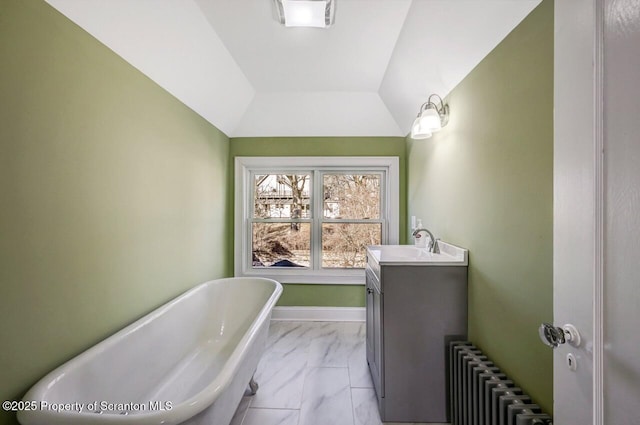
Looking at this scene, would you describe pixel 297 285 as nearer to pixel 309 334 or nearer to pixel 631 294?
pixel 309 334

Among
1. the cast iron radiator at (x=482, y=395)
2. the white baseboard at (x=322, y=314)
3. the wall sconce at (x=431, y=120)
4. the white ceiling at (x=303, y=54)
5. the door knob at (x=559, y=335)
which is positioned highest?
the white ceiling at (x=303, y=54)

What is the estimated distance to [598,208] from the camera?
0.62 metres

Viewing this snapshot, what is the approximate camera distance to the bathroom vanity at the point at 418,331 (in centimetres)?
173

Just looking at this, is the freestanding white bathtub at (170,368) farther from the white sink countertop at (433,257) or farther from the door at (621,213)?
the door at (621,213)

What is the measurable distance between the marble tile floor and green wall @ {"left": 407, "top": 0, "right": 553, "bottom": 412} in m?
0.94

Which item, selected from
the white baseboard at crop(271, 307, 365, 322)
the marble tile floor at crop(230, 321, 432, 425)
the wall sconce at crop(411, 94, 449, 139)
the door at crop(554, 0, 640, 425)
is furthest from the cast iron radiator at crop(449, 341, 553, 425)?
the white baseboard at crop(271, 307, 365, 322)

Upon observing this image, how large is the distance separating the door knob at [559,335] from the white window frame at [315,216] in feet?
8.33

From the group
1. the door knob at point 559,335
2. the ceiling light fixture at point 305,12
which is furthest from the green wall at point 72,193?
the door knob at point 559,335

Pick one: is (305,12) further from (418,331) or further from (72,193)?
(418,331)

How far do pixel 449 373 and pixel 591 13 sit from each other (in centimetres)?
179

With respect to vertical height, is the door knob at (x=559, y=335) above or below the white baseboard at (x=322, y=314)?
above

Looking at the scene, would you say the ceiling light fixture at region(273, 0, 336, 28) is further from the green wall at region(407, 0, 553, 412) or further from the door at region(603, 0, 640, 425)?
the door at region(603, 0, 640, 425)

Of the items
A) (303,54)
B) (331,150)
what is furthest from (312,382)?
(303,54)

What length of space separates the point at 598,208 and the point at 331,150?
278cm
